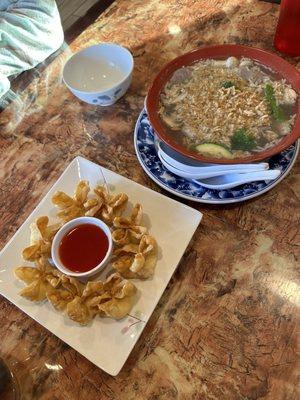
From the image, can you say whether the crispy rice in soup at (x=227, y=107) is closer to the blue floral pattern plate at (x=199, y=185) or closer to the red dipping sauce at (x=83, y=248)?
the blue floral pattern plate at (x=199, y=185)

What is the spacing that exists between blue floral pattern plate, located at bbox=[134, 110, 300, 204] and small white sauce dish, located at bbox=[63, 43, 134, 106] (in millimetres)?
307

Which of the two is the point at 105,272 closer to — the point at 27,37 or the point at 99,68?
the point at 99,68

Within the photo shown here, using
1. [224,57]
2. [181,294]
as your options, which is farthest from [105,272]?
[224,57]

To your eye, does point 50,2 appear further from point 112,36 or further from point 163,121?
point 163,121

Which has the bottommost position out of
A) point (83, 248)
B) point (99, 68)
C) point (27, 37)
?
point (83, 248)

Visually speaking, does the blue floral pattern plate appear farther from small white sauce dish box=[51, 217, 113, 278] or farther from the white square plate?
small white sauce dish box=[51, 217, 113, 278]

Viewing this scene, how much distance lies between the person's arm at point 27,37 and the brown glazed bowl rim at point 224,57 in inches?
25.1

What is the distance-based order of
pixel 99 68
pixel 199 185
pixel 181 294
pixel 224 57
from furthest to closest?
1. pixel 99 68
2. pixel 224 57
3. pixel 199 185
4. pixel 181 294

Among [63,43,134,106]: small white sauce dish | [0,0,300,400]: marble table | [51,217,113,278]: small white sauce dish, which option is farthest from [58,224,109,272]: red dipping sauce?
[63,43,134,106]: small white sauce dish

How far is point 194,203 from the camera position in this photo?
1.02m

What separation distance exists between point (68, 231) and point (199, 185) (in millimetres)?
368

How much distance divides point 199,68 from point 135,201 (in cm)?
47

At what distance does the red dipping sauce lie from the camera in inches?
A: 34.5

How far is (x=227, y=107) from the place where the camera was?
1.06 m
